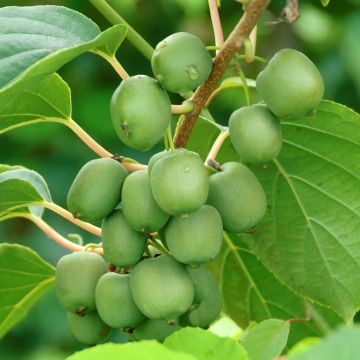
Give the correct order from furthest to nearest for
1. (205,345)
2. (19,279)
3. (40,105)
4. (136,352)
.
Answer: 1. (19,279)
2. (40,105)
3. (205,345)
4. (136,352)

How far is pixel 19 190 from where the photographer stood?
5.41ft

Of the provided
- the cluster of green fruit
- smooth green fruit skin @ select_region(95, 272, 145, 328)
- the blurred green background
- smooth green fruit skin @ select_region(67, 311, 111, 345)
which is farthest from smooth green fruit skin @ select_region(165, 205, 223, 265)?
the blurred green background

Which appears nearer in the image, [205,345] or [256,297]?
[205,345]

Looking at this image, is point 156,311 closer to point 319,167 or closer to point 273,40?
point 319,167

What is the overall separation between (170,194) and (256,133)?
0.55 ft

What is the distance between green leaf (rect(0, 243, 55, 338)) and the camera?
1806 mm

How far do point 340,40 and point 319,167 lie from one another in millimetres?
2849

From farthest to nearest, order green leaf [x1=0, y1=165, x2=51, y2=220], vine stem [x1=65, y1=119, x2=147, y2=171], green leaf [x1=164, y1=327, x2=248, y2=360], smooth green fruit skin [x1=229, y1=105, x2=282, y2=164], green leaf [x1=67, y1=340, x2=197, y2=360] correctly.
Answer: green leaf [x1=0, y1=165, x2=51, y2=220] → vine stem [x1=65, y1=119, x2=147, y2=171] → smooth green fruit skin [x1=229, y1=105, x2=282, y2=164] → green leaf [x1=164, y1=327, x2=248, y2=360] → green leaf [x1=67, y1=340, x2=197, y2=360]

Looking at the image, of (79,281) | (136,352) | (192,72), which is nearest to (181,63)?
(192,72)

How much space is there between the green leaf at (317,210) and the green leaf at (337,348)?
2.81 feet

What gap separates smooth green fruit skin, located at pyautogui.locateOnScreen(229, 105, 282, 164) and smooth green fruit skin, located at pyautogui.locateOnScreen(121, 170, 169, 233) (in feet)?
0.49

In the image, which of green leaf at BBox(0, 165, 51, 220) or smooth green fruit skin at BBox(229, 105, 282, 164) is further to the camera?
green leaf at BBox(0, 165, 51, 220)

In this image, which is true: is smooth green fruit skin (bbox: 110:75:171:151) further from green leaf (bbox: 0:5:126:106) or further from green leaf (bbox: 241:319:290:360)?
green leaf (bbox: 241:319:290:360)

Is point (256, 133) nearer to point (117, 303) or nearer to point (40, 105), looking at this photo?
point (117, 303)
